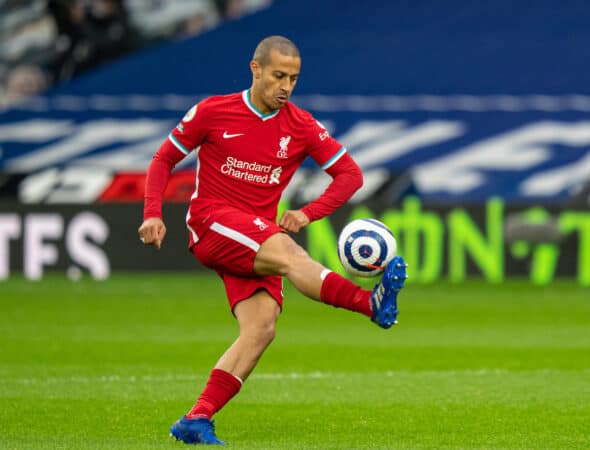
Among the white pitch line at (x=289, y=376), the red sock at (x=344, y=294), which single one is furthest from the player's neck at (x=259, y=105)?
the white pitch line at (x=289, y=376)

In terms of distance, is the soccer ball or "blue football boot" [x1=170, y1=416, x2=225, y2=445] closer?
the soccer ball

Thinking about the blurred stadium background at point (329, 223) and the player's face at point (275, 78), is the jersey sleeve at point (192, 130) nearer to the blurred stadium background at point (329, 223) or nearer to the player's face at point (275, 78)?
the player's face at point (275, 78)

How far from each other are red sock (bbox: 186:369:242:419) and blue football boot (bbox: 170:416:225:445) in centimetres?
5

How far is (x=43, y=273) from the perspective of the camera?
1920 centimetres

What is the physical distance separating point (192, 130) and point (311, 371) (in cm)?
383

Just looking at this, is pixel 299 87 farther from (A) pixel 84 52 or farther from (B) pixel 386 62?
(A) pixel 84 52

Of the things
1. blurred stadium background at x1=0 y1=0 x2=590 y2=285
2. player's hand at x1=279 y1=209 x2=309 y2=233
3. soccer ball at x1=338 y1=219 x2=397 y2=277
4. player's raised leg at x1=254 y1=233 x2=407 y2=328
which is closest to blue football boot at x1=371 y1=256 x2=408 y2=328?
player's raised leg at x1=254 y1=233 x2=407 y2=328

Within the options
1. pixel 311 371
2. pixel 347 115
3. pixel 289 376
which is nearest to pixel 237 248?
pixel 289 376

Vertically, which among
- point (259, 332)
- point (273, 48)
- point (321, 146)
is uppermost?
point (273, 48)

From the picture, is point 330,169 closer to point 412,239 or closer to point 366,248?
point 366,248

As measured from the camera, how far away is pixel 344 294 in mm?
6488

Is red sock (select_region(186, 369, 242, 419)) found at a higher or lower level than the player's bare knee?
lower

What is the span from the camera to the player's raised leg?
6.32 meters

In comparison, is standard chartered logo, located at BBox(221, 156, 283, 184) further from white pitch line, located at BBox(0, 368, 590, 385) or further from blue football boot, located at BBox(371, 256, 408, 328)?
white pitch line, located at BBox(0, 368, 590, 385)
